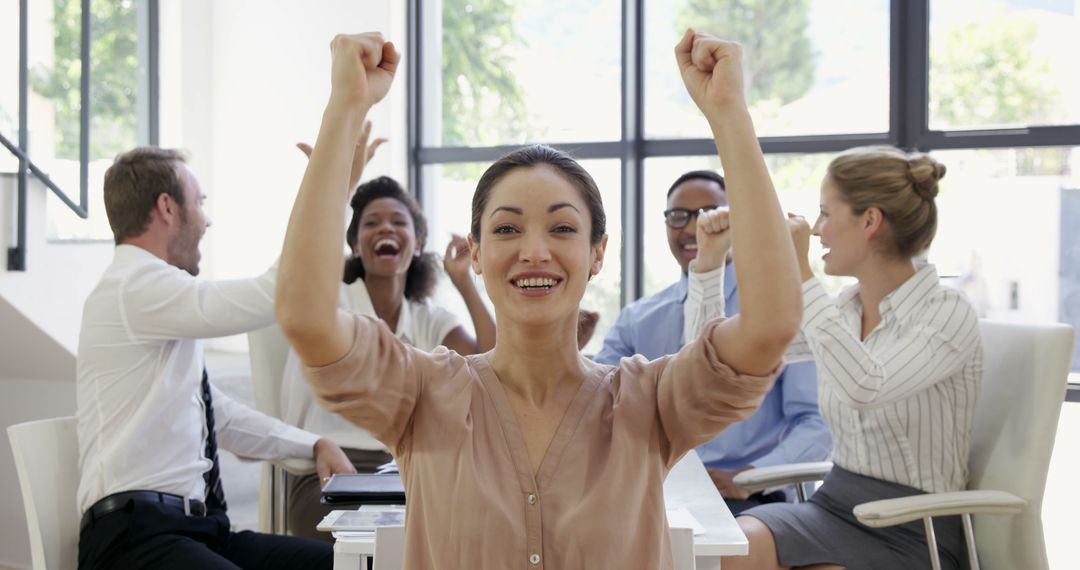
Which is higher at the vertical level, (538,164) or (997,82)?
(997,82)

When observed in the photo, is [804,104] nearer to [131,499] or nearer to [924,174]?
[924,174]

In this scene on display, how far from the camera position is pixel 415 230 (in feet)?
10.5

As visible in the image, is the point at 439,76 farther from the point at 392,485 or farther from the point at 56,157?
the point at 392,485

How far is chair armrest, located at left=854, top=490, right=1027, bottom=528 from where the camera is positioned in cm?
201

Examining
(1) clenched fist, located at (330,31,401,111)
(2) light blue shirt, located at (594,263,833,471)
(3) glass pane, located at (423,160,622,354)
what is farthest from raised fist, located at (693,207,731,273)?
(3) glass pane, located at (423,160,622,354)

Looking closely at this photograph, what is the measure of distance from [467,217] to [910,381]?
2929 mm

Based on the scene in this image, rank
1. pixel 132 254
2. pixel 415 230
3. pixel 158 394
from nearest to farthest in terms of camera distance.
Result: pixel 158 394 < pixel 132 254 < pixel 415 230

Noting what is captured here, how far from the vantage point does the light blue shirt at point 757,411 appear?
2.68m

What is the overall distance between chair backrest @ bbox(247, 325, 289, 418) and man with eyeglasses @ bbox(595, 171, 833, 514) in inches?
34.4

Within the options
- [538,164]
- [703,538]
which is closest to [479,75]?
[703,538]

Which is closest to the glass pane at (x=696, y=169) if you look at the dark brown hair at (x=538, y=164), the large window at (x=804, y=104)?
the large window at (x=804, y=104)

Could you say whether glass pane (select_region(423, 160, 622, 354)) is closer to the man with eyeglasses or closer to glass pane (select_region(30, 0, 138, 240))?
glass pane (select_region(30, 0, 138, 240))

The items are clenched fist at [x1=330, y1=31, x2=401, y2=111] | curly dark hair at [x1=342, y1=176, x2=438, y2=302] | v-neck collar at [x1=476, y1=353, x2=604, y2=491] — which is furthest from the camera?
curly dark hair at [x1=342, y1=176, x2=438, y2=302]

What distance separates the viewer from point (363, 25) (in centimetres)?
476
